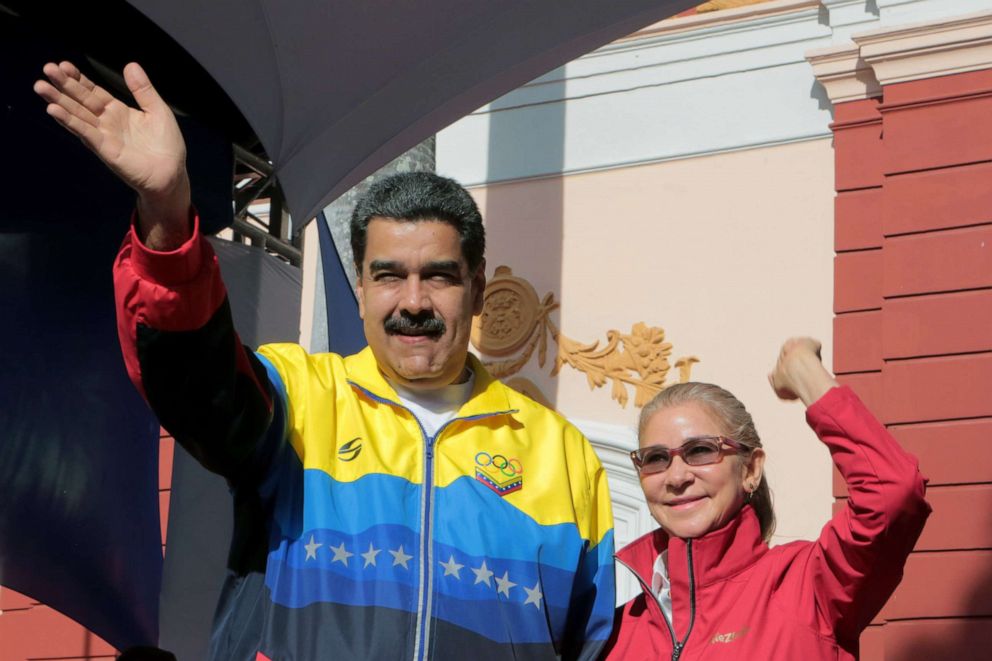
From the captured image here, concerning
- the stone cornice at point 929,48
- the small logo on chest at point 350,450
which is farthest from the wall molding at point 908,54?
the small logo on chest at point 350,450

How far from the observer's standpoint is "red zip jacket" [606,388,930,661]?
2838 mm

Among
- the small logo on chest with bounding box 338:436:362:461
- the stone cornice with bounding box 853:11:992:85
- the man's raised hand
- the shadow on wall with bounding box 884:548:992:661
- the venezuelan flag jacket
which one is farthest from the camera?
the stone cornice with bounding box 853:11:992:85

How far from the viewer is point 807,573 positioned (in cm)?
298

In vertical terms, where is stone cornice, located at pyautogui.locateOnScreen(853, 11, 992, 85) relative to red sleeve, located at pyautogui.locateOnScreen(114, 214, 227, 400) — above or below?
above

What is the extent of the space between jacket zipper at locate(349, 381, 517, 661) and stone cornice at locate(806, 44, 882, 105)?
17.2 ft

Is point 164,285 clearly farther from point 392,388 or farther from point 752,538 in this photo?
point 752,538

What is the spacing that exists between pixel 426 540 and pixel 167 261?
28.9 inches

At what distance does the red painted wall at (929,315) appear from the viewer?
268 inches

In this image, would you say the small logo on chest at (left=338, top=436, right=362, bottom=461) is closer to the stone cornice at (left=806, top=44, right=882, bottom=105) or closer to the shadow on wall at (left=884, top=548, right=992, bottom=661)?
the shadow on wall at (left=884, top=548, right=992, bottom=661)

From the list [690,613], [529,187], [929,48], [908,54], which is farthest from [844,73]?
[690,613]

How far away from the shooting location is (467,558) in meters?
2.87

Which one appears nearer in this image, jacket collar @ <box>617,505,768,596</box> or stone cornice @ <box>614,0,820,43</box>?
jacket collar @ <box>617,505,768,596</box>

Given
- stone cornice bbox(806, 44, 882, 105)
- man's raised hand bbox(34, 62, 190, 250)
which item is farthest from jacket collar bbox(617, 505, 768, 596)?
stone cornice bbox(806, 44, 882, 105)

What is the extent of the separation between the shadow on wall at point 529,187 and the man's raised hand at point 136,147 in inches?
234
